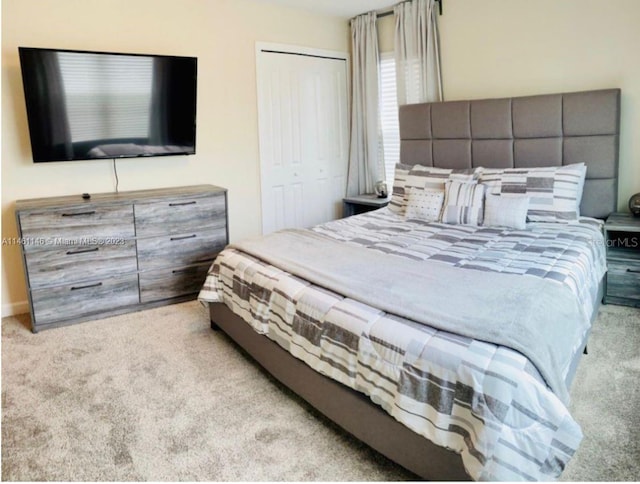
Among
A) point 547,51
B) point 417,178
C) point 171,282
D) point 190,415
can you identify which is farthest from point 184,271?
point 547,51

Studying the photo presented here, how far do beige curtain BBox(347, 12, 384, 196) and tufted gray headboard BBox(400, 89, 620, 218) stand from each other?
1.95ft

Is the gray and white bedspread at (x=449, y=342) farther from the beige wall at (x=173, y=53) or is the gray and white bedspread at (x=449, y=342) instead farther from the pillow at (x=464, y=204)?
the beige wall at (x=173, y=53)

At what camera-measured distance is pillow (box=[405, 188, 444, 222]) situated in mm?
3850

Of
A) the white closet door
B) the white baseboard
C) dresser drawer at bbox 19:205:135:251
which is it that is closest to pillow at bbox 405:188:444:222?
the white closet door

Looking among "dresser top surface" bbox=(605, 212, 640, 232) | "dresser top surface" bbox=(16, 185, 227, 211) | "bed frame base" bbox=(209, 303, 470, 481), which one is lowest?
"bed frame base" bbox=(209, 303, 470, 481)

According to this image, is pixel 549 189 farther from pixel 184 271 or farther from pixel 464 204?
pixel 184 271

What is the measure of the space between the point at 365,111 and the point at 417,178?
4.53 feet

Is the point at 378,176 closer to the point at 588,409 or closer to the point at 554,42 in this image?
the point at 554,42

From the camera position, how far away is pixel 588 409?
2320 mm

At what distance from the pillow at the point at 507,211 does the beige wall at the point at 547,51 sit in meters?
0.89

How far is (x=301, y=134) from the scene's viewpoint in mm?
5031

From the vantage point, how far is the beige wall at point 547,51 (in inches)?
140

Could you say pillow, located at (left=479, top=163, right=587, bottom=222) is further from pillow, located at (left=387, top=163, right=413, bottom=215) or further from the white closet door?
the white closet door

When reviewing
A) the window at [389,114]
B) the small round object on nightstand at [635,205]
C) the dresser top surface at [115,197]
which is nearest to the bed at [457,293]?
the small round object on nightstand at [635,205]
